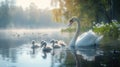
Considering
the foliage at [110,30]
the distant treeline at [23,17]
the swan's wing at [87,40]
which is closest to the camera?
the swan's wing at [87,40]

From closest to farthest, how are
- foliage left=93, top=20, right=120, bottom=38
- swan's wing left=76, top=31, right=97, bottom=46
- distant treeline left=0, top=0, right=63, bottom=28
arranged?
swan's wing left=76, top=31, right=97, bottom=46 < foliage left=93, top=20, right=120, bottom=38 < distant treeline left=0, top=0, right=63, bottom=28

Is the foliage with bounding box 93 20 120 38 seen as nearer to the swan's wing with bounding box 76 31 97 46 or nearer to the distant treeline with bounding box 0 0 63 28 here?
the swan's wing with bounding box 76 31 97 46

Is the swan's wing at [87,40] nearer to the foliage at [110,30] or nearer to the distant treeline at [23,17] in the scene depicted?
the foliage at [110,30]

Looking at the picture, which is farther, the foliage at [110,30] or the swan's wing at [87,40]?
the foliage at [110,30]

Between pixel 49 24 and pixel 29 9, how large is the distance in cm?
1738

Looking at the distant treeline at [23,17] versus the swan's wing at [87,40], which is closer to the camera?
the swan's wing at [87,40]

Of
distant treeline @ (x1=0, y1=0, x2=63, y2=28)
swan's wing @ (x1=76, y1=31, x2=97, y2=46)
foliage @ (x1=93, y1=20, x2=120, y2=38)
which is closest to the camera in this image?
swan's wing @ (x1=76, y1=31, x2=97, y2=46)

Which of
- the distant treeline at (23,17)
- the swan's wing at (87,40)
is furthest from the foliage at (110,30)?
the distant treeline at (23,17)

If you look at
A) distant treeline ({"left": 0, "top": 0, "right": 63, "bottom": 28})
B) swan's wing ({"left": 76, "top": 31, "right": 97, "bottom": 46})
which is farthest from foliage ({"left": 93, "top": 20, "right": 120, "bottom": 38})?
distant treeline ({"left": 0, "top": 0, "right": 63, "bottom": 28})

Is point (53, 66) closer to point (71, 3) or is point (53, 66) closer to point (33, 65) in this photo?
point (33, 65)

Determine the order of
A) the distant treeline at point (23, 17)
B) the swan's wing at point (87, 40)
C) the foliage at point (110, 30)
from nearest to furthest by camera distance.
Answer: the swan's wing at point (87, 40), the foliage at point (110, 30), the distant treeline at point (23, 17)

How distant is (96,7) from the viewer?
37188mm

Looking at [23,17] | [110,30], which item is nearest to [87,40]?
[110,30]

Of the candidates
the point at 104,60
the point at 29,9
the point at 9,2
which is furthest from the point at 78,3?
the point at 29,9
